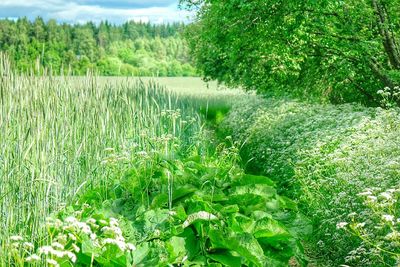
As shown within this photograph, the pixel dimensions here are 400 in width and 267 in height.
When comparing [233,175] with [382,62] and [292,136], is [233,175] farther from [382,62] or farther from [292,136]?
[382,62]

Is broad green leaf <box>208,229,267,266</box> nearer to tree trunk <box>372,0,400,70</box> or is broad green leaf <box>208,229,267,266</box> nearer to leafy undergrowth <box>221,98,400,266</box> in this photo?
leafy undergrowth <box>221,98,400,266</box>

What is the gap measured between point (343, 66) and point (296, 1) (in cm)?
181

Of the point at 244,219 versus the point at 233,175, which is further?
the point at 233,175

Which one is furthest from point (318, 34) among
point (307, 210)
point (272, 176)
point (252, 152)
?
point (307, 210)

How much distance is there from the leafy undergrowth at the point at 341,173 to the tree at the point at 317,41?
3.14ft

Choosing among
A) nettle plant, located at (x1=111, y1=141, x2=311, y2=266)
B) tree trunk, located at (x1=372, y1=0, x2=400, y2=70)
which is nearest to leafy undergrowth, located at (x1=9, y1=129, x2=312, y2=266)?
nettle plant, located at (x1=111, y1=141, x2=311, y2=266)

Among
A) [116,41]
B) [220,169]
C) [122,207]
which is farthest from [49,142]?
[116,41]

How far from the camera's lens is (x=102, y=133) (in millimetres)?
7992

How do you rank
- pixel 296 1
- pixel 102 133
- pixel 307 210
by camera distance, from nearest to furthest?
1. pixel 102 133
2. pixel 307 210
3. pixel 296 1

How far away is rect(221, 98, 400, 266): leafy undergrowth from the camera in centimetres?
552

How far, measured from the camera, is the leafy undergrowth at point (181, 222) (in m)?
4.72

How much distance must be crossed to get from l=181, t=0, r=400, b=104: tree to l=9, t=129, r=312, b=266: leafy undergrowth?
5.96 m

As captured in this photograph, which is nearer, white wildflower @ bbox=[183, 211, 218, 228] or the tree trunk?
white wildflower @ bbox=[183, 211, 218, 228]

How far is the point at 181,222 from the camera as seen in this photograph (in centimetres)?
553
